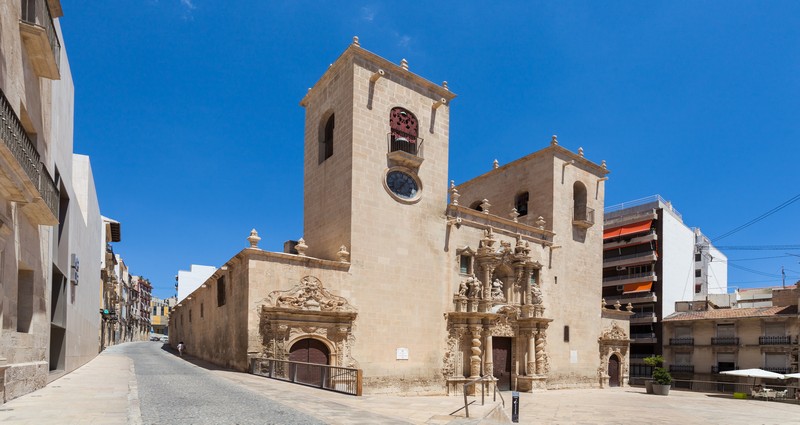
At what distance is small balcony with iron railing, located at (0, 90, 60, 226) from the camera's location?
7238 mm

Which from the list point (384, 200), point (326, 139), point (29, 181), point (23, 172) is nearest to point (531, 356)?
point (384, 200)

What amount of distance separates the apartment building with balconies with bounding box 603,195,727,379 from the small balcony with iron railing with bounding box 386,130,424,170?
25573mm

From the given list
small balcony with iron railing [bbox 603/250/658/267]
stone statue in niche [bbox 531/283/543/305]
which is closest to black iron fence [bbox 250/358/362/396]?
stone statue in niche [bbox 531/283/543/305]

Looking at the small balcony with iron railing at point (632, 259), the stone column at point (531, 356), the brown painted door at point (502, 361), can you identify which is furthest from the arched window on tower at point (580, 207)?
the small balcony with iron railing at point (632, 259)

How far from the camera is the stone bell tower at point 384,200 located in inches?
778

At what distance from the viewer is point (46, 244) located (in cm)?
1122

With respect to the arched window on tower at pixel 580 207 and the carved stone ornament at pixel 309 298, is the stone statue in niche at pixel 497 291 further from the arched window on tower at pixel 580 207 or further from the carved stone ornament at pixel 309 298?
the carved stone ornament at pixel 309 298

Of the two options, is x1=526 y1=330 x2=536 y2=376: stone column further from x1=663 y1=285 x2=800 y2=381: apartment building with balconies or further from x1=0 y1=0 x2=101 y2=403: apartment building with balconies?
x1=0 y1=0 x2=101 y2=403: apartment building with balconies

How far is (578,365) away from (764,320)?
13.6 metres

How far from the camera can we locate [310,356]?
58.5ft

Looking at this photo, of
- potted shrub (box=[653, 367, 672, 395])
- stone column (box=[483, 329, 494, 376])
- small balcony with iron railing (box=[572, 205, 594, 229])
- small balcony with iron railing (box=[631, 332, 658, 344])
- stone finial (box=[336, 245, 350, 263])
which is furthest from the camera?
small balcony with iron railing (box=[631, 332, 658, 344])

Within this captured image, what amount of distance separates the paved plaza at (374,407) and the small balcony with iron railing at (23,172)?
333 centimetres

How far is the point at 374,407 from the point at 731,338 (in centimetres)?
3168

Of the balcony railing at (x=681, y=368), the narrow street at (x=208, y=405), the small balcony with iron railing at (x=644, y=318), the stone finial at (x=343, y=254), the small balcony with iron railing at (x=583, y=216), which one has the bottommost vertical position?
the balcony railing at (x=681, y=368)
